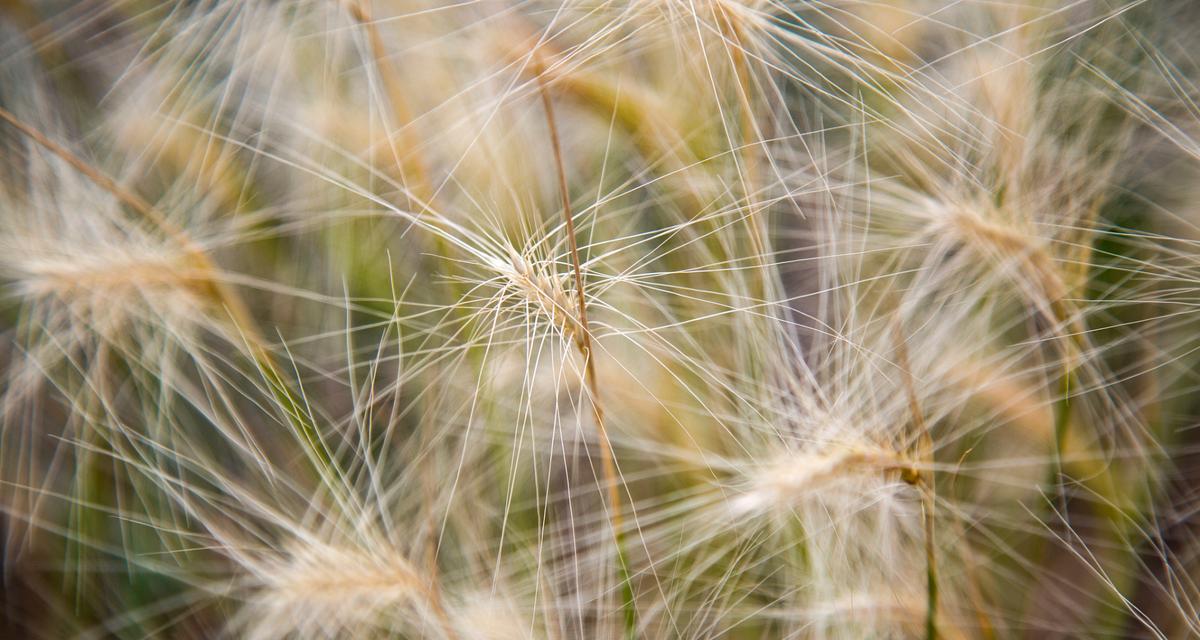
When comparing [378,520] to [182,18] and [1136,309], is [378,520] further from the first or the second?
[1136,309]

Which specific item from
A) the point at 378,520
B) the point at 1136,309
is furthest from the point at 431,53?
the point at 1136,309

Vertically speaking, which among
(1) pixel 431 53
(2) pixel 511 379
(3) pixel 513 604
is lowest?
(3) pixel 513 604

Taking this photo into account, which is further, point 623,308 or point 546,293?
point 623,308

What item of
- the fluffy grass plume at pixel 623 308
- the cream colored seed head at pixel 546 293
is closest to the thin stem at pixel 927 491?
the fluffy grass plume at pixel 623 308

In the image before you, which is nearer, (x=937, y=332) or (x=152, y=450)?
(x=937, y=332)

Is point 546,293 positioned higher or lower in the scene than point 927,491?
higher

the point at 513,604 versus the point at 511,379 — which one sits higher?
the point at 511,379

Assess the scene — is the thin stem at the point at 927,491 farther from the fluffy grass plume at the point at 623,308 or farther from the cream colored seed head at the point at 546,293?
the cream colored seed head at the point at 546,293


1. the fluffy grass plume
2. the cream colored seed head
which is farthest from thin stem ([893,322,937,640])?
the cream colored seed head

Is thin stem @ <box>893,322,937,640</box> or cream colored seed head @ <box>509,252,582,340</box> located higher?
cream colored seed head @ <box>509,252,582,340</box>

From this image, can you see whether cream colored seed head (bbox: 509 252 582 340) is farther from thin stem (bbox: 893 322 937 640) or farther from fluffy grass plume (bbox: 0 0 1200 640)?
thin stem (bbox: 893 322 937 640)

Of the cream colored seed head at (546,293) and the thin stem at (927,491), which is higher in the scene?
the cream colored seed head at (546,293)
